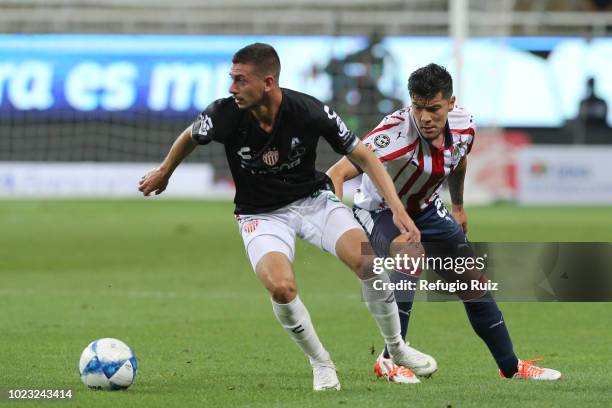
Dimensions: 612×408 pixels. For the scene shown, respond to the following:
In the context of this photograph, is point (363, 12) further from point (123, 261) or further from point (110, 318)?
point (110, 318)

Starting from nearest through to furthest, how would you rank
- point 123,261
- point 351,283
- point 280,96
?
point 280,96
point 351,283
point 123,261

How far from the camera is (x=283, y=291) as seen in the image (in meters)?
6.79

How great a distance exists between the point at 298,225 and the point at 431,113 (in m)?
1.06

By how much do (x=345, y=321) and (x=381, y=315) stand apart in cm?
374

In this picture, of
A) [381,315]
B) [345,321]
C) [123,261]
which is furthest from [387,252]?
[123,261]

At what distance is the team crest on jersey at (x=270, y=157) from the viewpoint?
7102 millimetres

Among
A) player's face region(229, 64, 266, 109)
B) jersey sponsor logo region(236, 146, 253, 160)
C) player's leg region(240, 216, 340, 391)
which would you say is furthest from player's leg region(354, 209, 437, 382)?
player's face region(229, 64, 266, 109)

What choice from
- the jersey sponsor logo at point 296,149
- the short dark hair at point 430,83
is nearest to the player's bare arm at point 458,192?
the short dark hair at point 430,83

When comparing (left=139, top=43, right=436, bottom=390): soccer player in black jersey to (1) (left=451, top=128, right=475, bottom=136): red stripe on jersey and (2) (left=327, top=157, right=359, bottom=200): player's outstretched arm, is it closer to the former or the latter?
(2) (left=327, top=157, right=359, bottom=200): player's outstretched arm

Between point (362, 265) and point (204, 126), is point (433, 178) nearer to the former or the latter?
point (362, 265)

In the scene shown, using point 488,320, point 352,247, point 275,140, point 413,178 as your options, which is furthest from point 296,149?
point 488,320

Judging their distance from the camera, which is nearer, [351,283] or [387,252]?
[387,252]

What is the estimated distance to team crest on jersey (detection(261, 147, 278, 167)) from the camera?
23.3ft

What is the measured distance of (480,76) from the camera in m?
25.5
